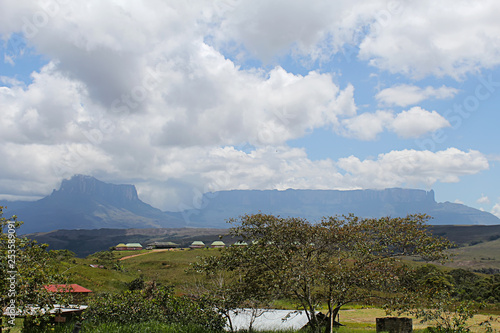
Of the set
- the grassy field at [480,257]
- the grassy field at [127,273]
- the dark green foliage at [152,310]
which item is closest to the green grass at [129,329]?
the dark green foliage at [152,310]

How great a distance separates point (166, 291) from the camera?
2148cm

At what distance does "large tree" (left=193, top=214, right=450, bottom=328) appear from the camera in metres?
17.1

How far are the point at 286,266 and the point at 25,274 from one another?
10.3 meters

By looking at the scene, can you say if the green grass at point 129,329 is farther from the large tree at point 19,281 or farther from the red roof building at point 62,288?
the red roof building at point 62,288

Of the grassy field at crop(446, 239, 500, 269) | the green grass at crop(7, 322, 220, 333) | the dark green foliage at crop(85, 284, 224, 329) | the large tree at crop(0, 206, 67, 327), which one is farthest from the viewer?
the grassy field at crop(446, 239, 500, 269)

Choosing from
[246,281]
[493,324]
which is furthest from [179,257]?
[246,281]

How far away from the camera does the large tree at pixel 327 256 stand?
17.1 meters

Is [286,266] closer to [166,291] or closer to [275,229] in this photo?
[275,229]

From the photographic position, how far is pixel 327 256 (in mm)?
19266

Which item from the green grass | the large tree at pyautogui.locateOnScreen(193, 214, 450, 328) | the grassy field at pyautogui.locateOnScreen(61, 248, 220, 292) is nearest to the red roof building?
the green grass

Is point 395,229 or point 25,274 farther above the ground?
point 395,229

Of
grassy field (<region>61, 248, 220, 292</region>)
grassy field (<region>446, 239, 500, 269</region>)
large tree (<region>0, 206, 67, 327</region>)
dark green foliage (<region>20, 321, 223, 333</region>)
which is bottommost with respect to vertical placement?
grassy field (<region>446, 239, 500, 269</region>)

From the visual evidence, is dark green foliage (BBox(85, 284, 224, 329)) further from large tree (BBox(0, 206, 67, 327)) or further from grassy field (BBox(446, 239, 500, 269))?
grassy field (BBox(446, 239, 500, 269))

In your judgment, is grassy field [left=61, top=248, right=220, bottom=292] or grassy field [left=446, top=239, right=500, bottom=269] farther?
grassy field [left=446, top=239, right=500, bottom=269]
